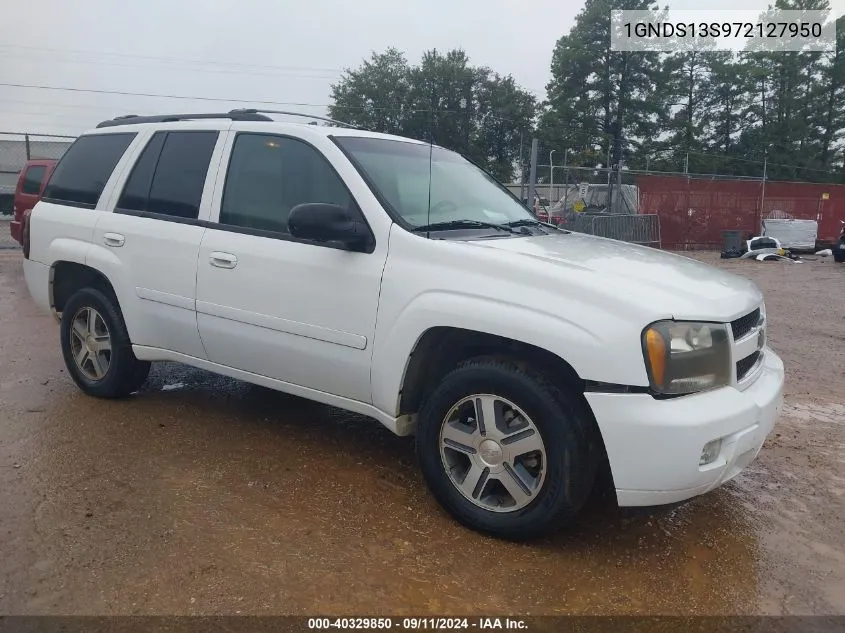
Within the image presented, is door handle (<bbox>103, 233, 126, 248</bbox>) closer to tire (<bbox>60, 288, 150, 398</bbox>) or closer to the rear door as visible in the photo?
the rear door

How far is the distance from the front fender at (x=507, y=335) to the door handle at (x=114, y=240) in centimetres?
207

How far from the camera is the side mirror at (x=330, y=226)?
3.24 metres

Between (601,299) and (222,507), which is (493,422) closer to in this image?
(601,299)

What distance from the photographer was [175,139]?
4422 millimetres

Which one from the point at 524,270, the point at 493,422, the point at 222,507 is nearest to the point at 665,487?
the point at 493,422

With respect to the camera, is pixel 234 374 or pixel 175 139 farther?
pixel 175 139

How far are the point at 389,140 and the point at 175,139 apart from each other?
1.39m

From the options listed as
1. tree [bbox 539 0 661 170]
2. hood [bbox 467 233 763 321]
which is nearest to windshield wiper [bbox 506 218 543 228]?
hood [bbox 467 233 763 321]

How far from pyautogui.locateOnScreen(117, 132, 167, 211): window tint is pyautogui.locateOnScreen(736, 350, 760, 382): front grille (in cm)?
353

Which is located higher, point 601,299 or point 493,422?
point 601,299

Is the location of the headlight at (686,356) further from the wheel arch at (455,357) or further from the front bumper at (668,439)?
the wheel arch at (455,357)

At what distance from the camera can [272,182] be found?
3910 millimetres

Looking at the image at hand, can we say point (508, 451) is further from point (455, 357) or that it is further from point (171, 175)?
point (171, 175)

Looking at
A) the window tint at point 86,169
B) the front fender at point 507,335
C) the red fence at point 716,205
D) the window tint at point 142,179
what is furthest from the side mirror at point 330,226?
the red fence at point 716,205
